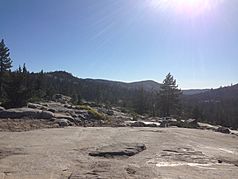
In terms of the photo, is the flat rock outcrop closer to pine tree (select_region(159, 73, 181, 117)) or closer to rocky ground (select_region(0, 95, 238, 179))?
rocky ground (select_region(0, 95, 238, 179))

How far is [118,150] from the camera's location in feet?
36.1

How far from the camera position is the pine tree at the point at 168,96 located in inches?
2662

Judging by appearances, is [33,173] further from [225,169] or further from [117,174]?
[225,169]

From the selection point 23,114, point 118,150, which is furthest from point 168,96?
point 118,150

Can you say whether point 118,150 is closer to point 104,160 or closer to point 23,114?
point 104,160

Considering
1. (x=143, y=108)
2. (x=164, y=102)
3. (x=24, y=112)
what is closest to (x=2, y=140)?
(x=24, y=112)

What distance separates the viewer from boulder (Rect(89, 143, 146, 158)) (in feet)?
34.6

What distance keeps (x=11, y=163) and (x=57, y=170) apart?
1540 mm

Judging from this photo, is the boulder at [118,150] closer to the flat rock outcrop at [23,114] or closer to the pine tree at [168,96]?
the flat rock outcrop at [23,114]

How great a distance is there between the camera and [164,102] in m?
67.9

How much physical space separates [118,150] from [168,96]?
192 ft

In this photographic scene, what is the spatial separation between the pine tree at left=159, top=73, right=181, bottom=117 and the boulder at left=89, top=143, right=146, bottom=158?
55.9 meters

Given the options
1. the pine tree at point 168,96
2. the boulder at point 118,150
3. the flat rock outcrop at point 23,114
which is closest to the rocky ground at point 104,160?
the boulder at point 118,150

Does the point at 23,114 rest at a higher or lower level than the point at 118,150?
higher
